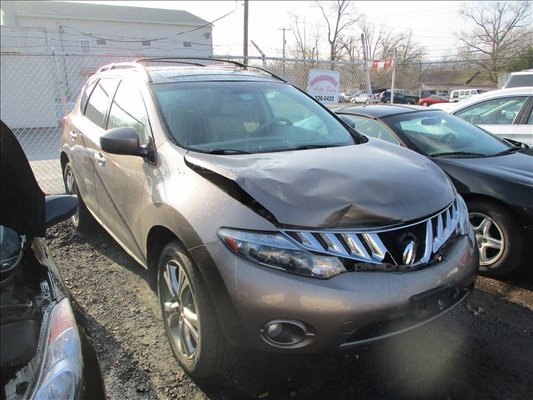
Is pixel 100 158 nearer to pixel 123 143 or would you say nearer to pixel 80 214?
pixel 123 143

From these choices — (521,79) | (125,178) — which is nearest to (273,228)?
(125,178)

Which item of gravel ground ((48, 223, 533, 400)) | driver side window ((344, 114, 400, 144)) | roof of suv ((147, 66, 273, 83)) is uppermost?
roof of suv ((147, 66, 273, 83))

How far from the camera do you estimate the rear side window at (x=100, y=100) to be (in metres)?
3.90

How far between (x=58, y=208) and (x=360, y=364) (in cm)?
191

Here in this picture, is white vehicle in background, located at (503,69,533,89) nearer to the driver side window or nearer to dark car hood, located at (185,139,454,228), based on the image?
the driver side window

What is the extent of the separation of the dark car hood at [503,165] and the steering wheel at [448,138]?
456mm

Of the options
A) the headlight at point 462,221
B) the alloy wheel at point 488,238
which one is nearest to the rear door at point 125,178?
the headlight at point 462,221

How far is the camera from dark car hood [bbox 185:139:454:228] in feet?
7.25

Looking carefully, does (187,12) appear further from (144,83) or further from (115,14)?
(144,83)

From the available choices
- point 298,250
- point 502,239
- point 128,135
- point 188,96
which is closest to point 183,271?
point 298,250

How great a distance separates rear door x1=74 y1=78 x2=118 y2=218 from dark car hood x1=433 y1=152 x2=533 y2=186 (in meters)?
2.96

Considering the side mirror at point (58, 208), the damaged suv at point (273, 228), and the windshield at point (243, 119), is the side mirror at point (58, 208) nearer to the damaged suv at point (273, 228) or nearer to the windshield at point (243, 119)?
the damaged suv at point (273, 228)

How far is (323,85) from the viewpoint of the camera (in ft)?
30.0

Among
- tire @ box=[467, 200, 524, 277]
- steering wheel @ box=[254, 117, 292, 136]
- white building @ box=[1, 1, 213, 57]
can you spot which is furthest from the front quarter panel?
white building @ box=[1, 1, 213, 57]
